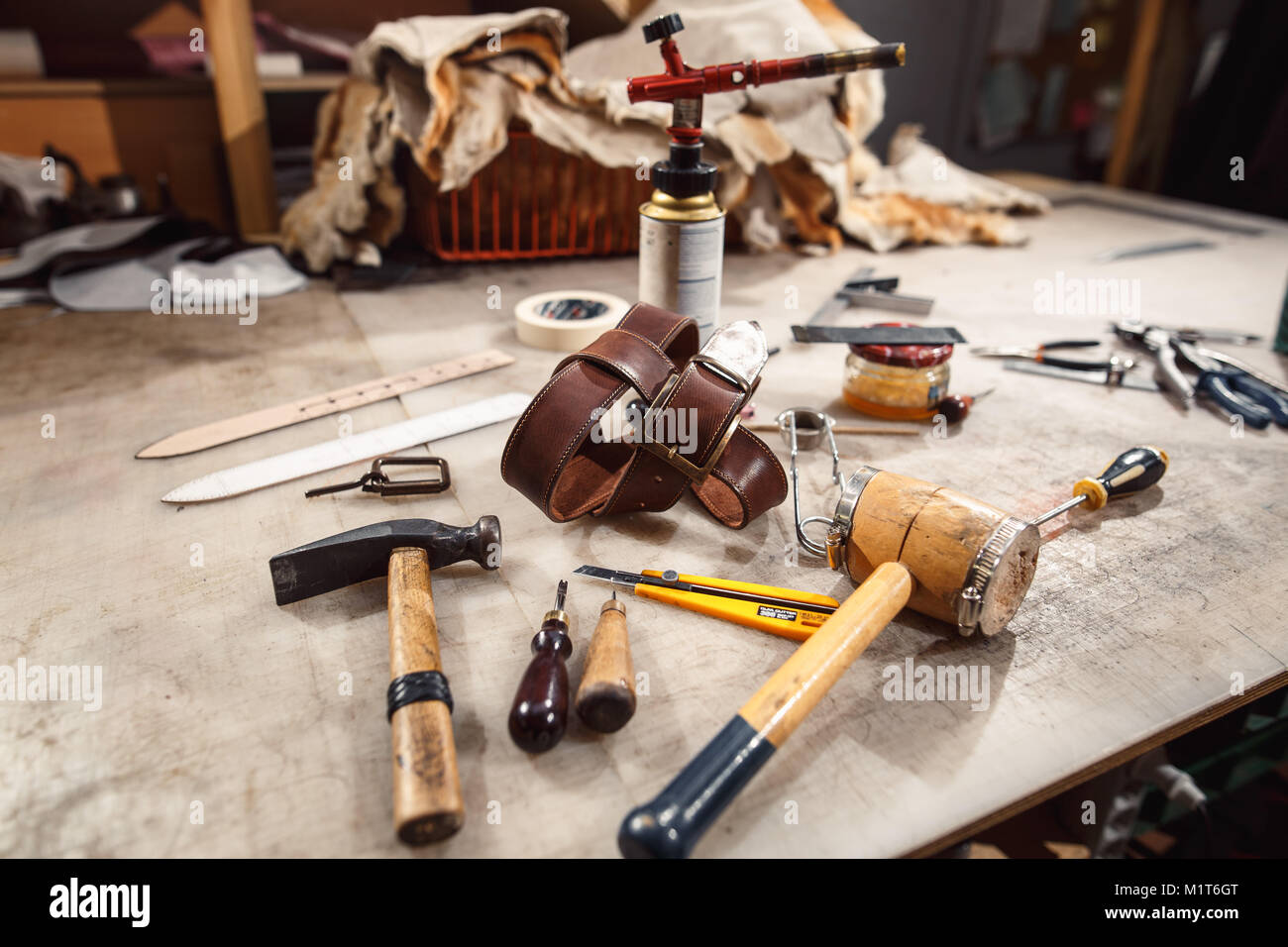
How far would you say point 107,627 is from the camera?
2.74 feet

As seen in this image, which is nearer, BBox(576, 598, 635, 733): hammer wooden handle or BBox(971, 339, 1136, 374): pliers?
BBox(576, 598, 635, 733): hammer wooden handle

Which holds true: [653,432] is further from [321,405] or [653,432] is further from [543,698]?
[321,405]

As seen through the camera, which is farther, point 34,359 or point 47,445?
point 34,359

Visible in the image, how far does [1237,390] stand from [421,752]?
4.89 feet

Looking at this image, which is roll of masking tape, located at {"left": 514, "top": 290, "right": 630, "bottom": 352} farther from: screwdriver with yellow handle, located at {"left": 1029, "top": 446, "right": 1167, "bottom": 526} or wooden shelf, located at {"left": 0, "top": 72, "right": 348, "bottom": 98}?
wooden shelf, located at {"left": 0, "top": 72, "right": 348, "bottom": 98}

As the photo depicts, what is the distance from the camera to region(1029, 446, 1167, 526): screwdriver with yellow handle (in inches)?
41.2

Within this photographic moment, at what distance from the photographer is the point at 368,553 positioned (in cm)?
85

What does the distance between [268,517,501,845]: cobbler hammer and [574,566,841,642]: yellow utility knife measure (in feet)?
0.54

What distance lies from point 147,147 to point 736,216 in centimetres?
176

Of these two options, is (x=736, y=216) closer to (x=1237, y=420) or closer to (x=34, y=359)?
(x=1237, y=420)

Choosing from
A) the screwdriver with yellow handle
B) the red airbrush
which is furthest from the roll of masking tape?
the screwdriver with yellow handle

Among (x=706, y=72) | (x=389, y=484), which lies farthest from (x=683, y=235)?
(x=389, y=484)
